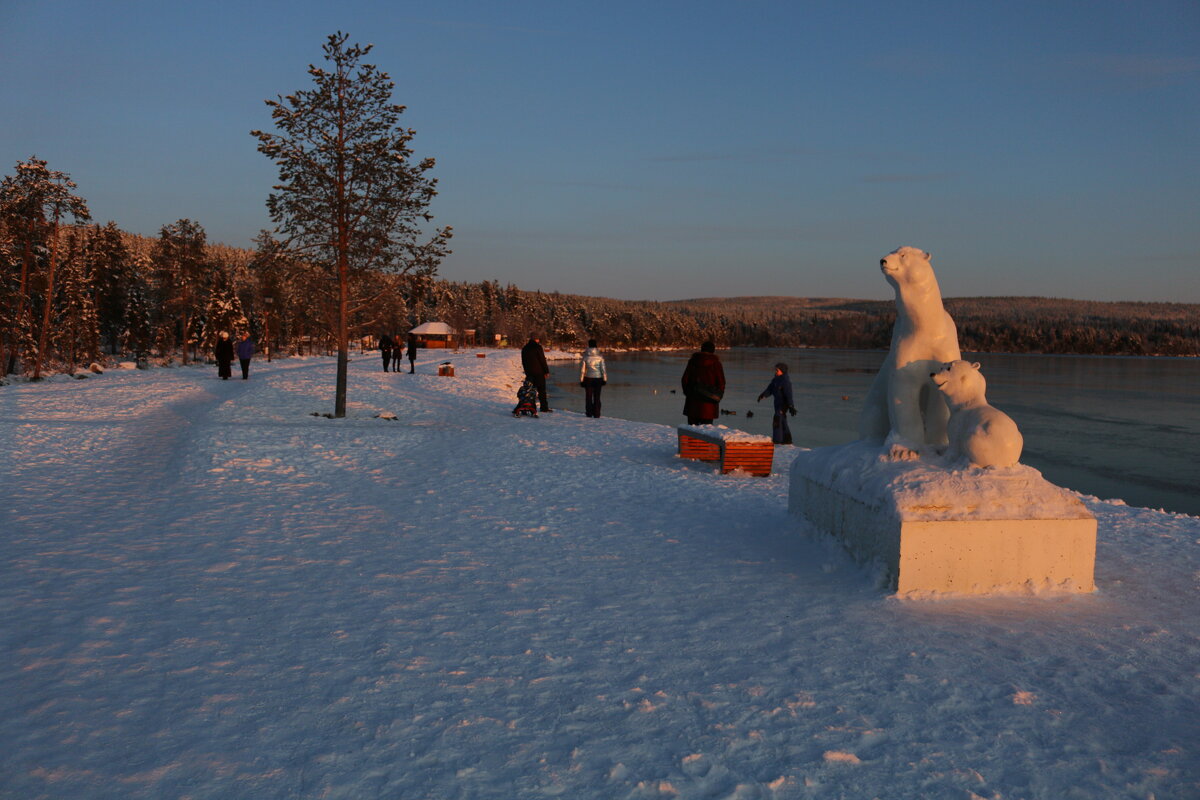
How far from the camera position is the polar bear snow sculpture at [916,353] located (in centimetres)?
625

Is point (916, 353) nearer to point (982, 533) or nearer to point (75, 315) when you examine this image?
point (982, 533)

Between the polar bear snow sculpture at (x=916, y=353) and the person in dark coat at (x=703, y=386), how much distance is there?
6.28 metres

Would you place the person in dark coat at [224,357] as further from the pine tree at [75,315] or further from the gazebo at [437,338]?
the gazebo at [437,338]

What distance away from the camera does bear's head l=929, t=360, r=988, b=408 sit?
5977 mm

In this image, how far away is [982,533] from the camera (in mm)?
5219

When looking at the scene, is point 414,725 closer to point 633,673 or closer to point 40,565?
point 633,673

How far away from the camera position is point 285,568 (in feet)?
19.3

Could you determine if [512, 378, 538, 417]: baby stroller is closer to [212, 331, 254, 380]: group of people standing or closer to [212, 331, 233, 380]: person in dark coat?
[212, 331, 254, 380]: group of people standing

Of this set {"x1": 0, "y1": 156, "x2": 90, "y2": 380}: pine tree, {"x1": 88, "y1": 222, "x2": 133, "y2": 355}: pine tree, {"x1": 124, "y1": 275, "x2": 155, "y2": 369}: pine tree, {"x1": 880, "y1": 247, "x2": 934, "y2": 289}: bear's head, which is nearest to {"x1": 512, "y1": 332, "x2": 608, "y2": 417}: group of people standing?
{"x1": 880, "y1": 247, "x2": 934, "y2": 289}: bear's head

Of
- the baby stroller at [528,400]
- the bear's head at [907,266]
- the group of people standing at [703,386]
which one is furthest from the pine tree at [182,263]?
the bear's head at [907,266]

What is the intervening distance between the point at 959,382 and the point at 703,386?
7.04 metres

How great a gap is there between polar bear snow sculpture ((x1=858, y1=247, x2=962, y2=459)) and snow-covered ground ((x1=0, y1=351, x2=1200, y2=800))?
131 centimetres

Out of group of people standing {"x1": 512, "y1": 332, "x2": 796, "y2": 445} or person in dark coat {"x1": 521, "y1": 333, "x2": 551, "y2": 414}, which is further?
person in dark coat {"x1": 521, "y1": 333, "x2": 551, "y2": 414}

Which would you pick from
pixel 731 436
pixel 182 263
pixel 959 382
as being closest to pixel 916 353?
pixel 959 382
